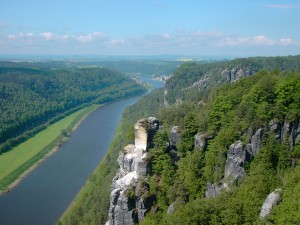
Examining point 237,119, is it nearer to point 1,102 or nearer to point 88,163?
point 88,163

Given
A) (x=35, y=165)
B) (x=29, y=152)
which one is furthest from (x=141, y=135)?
(x=29, y=152)

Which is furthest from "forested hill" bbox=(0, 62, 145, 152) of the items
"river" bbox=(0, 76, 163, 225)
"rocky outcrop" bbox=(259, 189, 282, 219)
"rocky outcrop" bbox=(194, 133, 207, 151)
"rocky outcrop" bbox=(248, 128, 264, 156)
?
"rocky outcrop" bbox=(259, 189, 282, 219)

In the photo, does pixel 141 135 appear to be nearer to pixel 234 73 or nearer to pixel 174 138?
pixel 174 138

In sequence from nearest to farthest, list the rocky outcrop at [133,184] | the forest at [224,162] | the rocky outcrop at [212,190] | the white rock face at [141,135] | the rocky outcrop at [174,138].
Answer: the forest at [224,162], the rocky outcrop at [212,190], the rocky outcrop at [133,184], the white rock face at [141,135], the rocky outcrop at [174,138]

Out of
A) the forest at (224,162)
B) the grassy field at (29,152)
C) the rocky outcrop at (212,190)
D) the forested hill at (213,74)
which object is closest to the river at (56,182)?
the grassy field at (29,152)

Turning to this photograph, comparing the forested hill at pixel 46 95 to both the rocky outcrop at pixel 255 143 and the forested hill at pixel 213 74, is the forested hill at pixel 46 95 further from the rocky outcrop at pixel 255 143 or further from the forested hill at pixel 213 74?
the rocky outcrop at pixel 255 143

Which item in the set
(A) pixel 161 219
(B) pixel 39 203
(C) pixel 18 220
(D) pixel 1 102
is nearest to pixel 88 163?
(B) pixel 39 203
